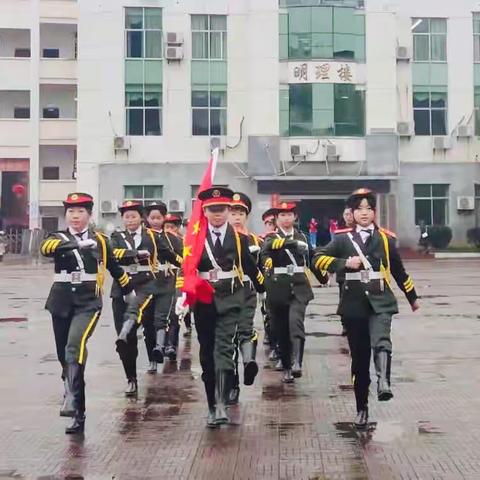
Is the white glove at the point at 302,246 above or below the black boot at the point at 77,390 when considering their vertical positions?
above

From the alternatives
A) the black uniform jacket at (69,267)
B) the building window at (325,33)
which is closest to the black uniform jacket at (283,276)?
the black uniform jacket at (69,267)

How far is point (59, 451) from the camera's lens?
660 centimetres

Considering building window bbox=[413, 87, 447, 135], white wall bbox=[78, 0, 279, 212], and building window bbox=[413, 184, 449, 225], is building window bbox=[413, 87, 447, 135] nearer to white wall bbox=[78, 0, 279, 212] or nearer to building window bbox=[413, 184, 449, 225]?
building window bbox=[413, 184, 449, 225]

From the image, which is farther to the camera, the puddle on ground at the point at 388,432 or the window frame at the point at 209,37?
the window frame at the point at 209,37

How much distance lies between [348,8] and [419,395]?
112 feet

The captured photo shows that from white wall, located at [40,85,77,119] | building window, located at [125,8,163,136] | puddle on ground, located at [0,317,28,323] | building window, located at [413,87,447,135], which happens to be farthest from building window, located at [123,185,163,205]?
puddle on ground, located at [0,317,28,323]

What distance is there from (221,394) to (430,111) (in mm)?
36481

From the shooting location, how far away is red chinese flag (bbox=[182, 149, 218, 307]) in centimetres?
732

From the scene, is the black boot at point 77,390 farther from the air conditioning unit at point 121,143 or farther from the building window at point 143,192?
the building window at point 143,192

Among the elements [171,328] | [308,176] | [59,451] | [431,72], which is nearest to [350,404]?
[59,451]

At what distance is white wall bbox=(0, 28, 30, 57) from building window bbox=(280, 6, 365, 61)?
51.8ft

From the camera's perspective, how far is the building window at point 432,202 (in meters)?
41.6

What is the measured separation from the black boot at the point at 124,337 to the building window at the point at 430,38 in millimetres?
35320

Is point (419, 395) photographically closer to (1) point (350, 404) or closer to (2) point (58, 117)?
(1) point (350, 404)
